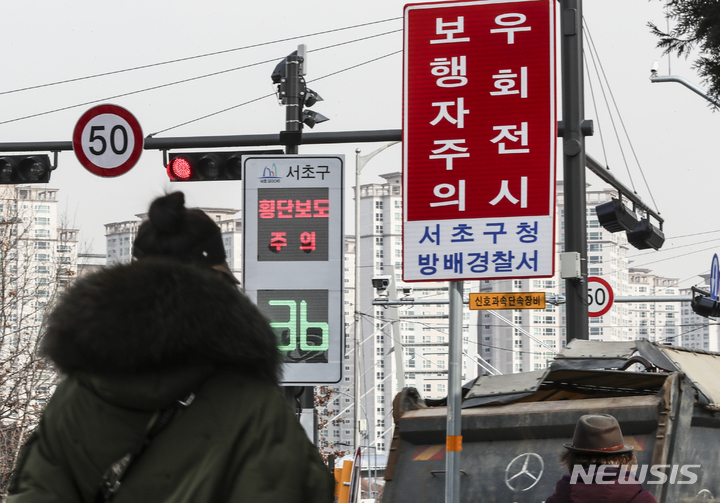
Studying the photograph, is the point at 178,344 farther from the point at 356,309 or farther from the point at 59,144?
the point at 356,309

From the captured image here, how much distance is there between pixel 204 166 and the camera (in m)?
12.2

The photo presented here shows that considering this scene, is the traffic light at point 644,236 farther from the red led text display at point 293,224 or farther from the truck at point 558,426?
the red led text display at point 293,224

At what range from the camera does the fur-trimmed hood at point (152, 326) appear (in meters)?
1.89

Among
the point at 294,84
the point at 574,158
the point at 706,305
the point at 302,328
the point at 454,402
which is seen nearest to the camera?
the point at 454,402

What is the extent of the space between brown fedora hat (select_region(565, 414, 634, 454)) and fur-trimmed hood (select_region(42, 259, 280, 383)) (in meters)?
2.61

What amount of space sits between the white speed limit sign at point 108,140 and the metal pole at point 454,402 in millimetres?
7518

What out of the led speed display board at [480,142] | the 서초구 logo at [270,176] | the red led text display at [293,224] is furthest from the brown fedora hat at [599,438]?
the 서초구 logo at [270,176]

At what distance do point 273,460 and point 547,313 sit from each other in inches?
4920

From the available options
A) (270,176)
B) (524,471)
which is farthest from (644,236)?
(524,471)

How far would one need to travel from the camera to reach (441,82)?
4.79 m

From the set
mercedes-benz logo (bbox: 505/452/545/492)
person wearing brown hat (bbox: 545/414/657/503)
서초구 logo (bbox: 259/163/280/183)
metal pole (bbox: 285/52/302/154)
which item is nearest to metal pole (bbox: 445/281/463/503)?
person wearing brown hat (bbox: 545/414/657/503)

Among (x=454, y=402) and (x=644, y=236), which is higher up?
(x=644, y=236)

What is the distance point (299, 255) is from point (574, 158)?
18.7ft

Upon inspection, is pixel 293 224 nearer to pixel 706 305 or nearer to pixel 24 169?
pixel 24 169
